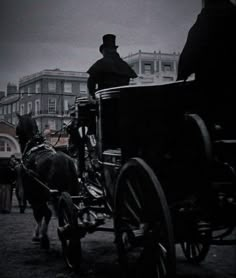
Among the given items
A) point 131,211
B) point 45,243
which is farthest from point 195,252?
point 45,243

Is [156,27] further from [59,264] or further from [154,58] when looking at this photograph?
[59,264]

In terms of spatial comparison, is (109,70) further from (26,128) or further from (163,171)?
(163,171)

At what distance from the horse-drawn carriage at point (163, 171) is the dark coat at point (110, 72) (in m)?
1.08

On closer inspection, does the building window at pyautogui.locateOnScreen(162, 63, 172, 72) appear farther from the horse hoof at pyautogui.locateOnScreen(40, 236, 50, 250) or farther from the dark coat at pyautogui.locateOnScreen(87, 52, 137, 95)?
the horse hoof at pyautogui.locateOnScreen(40, 236, 50, 250)

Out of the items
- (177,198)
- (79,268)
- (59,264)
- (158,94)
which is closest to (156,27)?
(158,94)

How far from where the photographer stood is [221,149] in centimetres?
252

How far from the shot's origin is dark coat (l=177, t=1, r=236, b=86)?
2545 millimetres

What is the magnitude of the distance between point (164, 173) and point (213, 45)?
0.93 meters

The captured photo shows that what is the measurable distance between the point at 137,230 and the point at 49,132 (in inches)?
134

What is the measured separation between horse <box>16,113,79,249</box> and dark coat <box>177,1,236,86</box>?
269 centimetres

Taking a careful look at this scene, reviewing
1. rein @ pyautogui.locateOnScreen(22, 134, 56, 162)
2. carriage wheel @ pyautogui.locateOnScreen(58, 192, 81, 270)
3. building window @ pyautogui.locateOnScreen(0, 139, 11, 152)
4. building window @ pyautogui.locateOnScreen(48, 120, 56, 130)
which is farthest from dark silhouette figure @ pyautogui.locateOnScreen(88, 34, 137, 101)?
building window @ pyautogui.locateOnScreen(0, 139, 11, 152)

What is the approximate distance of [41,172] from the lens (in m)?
5.17

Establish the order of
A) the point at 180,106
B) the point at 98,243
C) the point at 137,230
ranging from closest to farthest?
the point at 137,230 < the point at 180,106 < the point at 98,243

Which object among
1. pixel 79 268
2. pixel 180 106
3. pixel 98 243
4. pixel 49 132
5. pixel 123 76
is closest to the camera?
pixel 180 106
